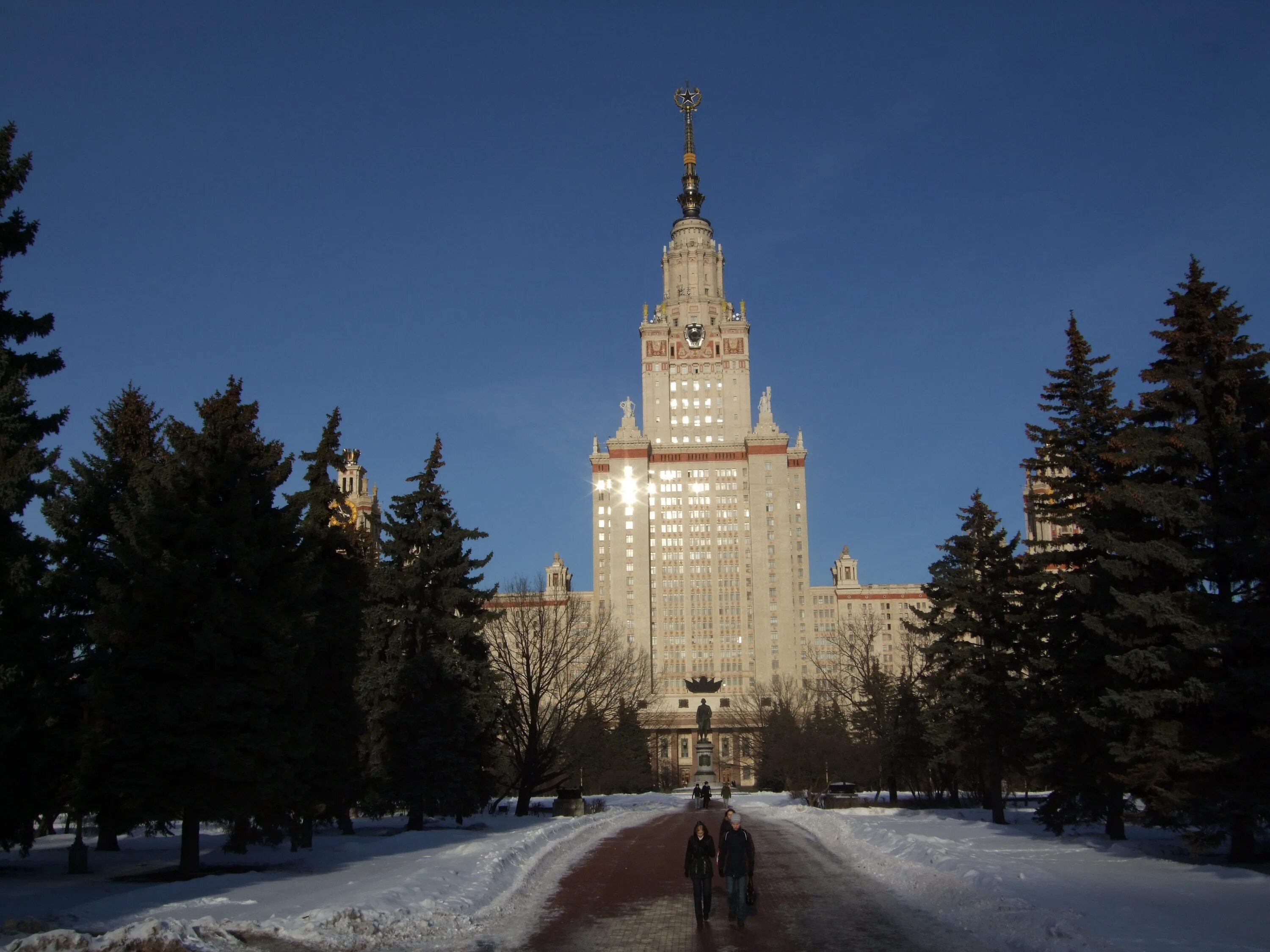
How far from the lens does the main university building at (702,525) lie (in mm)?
155875

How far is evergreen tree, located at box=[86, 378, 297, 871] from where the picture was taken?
72.4 feet

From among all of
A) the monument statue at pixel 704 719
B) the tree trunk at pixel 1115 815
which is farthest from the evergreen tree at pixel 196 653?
the monument statue at pixel 704 719

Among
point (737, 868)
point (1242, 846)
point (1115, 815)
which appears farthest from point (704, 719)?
point (737, 868)

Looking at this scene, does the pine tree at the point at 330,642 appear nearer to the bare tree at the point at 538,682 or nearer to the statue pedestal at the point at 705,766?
the bare tree at the point at 538,682

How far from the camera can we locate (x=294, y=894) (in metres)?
19.2

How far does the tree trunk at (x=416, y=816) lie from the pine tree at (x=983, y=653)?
1714 cm

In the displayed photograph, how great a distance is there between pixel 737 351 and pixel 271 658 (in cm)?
14495

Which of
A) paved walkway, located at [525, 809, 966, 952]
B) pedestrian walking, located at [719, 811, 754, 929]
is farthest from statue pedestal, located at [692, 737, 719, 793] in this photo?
pedestrian walking, located at [719, 811, 754, 929]

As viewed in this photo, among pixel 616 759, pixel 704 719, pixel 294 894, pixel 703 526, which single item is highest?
pixel 703 526

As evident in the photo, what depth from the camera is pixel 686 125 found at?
184 metres

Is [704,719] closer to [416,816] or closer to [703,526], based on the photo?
[416,816]

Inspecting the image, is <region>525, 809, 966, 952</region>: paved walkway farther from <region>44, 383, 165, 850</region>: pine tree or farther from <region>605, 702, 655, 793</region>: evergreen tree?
<region>605, 702, 655, 793</region>: evergreen tree

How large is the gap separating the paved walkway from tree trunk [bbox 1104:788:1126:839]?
6837 millimetres

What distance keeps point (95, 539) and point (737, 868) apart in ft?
64.4
